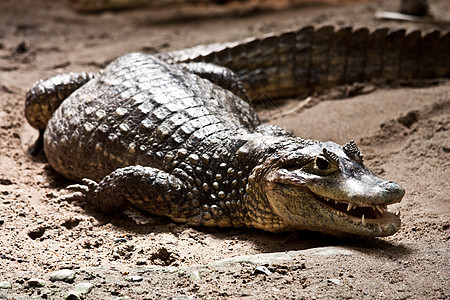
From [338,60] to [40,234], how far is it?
14.8 feet

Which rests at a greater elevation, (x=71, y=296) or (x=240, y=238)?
(x=71, y=296)

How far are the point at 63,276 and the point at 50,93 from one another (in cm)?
298

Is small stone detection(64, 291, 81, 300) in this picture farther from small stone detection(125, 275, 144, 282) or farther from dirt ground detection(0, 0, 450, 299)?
small stone detection(125, 275, 144, 282)

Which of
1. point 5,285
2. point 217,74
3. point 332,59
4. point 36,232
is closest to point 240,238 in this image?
point 36,232

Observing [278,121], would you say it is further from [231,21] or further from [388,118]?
[231,21]

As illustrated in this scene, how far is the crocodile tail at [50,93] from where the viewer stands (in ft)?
18.8

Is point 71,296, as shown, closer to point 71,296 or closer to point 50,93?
point 71,296

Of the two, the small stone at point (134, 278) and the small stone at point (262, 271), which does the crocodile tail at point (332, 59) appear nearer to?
the small stone at point (262, 271)

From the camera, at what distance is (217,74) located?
606 centimetres

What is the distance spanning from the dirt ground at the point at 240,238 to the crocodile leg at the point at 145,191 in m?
0.12

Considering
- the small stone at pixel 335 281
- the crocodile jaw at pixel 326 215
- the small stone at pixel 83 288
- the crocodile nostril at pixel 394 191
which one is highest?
the crocodile nostril at pixel 394 191

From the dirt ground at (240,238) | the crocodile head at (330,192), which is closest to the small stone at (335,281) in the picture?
the dirt ground at (240,238)

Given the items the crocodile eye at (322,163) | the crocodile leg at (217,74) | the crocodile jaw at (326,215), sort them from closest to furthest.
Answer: the crocodile jaw at (326,215) < the crocodile eye at (322,163) < the crocodile leg at (217,74)

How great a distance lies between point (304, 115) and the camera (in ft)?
21.0
